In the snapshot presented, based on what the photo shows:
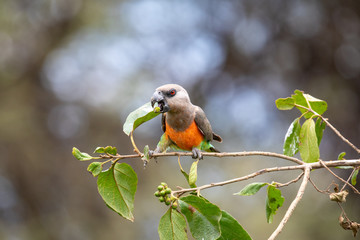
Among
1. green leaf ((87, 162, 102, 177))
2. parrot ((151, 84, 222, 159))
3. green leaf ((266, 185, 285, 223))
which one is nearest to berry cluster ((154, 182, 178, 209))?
green leaf ((87, 162, 102, 177))

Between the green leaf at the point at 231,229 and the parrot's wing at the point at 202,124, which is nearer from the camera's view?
the green leaf at the point at 231,229

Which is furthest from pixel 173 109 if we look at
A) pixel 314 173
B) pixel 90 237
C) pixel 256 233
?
pixel 90 237

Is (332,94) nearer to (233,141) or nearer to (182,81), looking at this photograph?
(233,141)

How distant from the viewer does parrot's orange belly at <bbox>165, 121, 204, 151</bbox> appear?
137 inches

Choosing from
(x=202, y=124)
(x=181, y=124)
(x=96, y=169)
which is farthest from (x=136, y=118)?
(x=202, y=124)

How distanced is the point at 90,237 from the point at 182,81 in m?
4.53

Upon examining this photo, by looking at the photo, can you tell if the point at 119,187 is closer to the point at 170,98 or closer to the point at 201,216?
the point at 201,216

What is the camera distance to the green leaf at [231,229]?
194cm

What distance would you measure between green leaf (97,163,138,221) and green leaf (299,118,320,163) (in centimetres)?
97

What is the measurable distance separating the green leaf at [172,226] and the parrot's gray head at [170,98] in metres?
1.22

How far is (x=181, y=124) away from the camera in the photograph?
11.4 feet

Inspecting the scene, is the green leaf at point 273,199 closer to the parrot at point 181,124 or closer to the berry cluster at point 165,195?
the berry cluster at point 165,195

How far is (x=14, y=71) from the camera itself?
1066cm

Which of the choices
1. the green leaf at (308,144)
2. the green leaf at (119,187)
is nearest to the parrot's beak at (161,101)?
the green leaf at (119,187)
